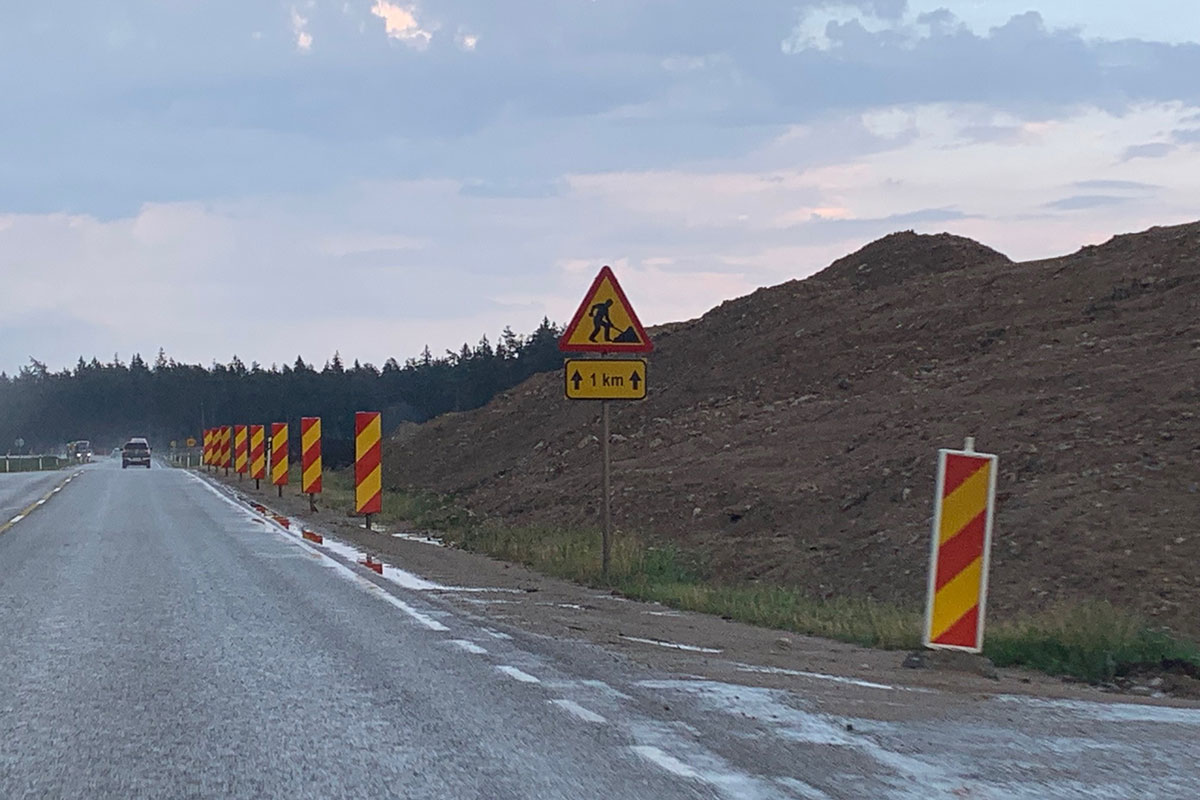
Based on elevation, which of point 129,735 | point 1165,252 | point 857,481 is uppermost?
point 1165,252

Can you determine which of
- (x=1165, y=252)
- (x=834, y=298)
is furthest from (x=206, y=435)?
(x=1165, y=252)

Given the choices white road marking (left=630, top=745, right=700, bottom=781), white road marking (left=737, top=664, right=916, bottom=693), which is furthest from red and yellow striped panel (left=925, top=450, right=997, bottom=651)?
white road marking (left=630, top=745, right=700, bottom=781)

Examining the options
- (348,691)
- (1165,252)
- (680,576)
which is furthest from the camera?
(1165,252)

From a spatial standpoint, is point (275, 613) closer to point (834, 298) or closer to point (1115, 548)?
point (1115, 548)

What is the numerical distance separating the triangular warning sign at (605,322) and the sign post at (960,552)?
627cm

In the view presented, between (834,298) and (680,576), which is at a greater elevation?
(834,298)

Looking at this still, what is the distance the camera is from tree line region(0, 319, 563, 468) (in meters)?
150

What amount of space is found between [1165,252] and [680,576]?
54.3 feet

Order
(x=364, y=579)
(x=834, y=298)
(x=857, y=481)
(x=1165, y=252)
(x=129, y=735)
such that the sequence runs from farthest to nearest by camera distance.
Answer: (x=834, y=298)
(x=1165, y=252)
(x=857, y=481)
(x=364, y=579)
(x=129, y=735)

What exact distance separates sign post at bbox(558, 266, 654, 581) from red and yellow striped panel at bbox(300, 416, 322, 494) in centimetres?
1395

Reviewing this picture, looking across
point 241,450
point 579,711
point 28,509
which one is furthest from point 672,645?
point 241,450

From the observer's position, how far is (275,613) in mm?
11688

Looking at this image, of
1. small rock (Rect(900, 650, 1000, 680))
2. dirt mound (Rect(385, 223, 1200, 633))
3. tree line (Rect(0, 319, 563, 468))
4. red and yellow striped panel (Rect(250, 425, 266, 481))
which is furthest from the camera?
tree line (Rect(0, 319, 563, 468))

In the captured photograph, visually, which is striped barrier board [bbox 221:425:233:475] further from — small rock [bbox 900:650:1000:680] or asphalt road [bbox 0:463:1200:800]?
small rock [bbox 900:650:1000:680]
